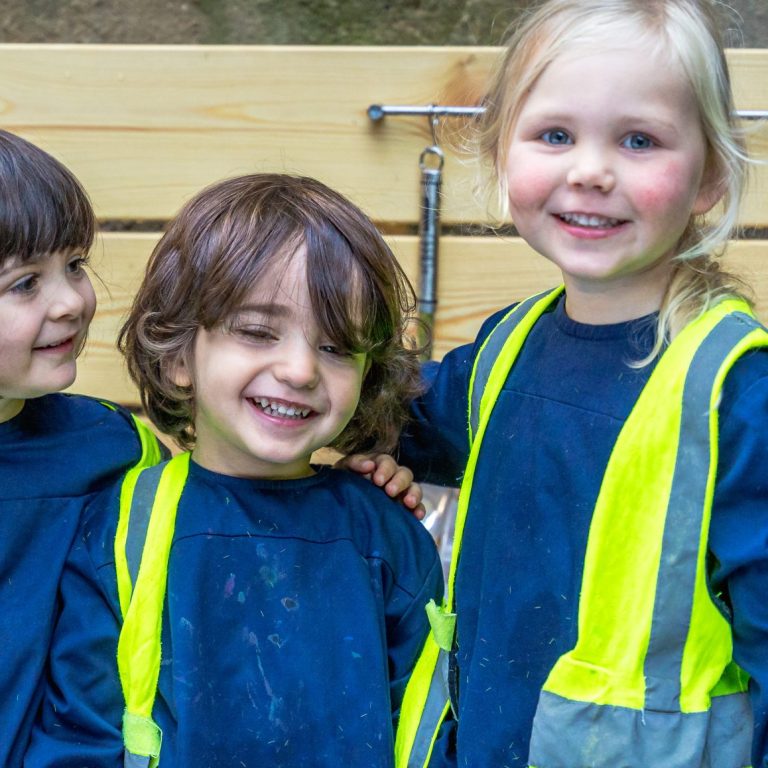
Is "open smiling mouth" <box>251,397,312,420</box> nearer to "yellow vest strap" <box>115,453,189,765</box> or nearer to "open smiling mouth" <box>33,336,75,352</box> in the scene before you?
"yellow vest strap" <box>115,453,189,765</box>

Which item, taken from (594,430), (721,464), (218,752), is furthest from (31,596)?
(721,464)

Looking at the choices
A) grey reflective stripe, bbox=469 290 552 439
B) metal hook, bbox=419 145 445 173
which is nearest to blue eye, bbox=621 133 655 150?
grey reflective stripe, bbox=469 290 552 439

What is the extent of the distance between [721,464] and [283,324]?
25.8 inches

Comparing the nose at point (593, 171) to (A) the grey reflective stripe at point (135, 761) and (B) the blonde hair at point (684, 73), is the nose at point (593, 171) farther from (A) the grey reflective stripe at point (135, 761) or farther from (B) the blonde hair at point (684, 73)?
(A) the grey reflective stripe at point (135, 761)

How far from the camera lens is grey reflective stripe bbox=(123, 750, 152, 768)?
1.61 metres

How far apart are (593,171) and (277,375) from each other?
539 mm

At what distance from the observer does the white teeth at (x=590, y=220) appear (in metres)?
1.43

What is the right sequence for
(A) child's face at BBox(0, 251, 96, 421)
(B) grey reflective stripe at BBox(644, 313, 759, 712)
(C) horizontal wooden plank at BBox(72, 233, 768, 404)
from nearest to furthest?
(B) grey reflective stripe at BBox(644, 313, 759, 712) → (A) child's face at BBox(0, 251, 96, 421) → (C) horizontal wooden plank at BBox(72, 233, 768, 404)

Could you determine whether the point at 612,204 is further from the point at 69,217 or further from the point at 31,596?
the point at 31,596

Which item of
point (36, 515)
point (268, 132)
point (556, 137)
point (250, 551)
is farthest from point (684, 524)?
point (268, 132)

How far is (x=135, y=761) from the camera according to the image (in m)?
1.62

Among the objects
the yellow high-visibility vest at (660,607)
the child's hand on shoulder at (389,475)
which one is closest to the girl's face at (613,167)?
the yellow high-visibility vest at (660,607)

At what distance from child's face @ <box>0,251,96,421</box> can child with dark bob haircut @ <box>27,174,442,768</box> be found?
5.4 inches

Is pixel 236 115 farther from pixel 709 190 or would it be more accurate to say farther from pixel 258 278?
pixel 709 190
